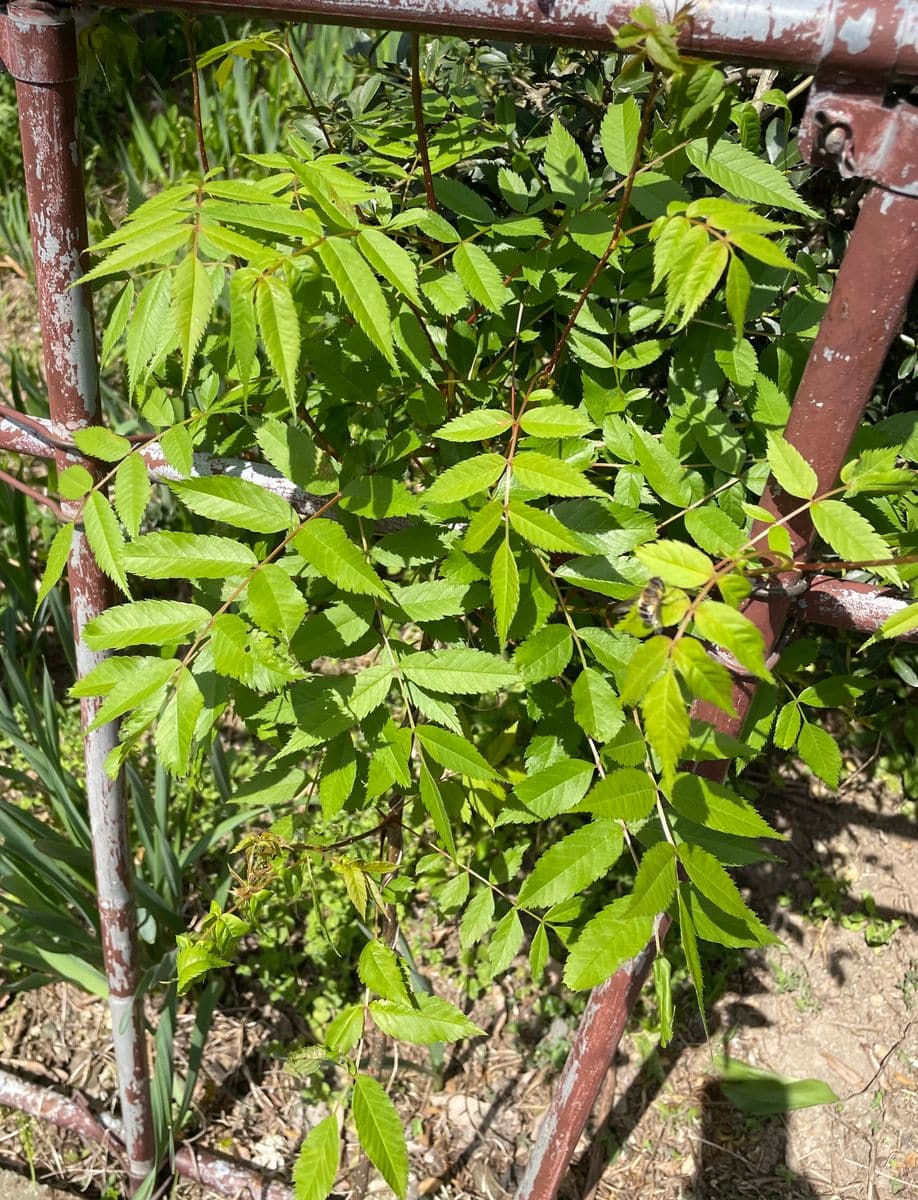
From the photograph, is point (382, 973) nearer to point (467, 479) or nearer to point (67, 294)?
point (467, 479)

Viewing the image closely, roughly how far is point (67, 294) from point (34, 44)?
25cm

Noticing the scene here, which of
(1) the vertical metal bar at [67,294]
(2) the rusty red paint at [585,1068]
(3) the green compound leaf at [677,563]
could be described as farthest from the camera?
(2) the rusty red paint at [585,1068]

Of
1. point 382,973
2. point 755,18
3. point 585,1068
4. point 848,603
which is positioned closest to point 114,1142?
point 585,1068

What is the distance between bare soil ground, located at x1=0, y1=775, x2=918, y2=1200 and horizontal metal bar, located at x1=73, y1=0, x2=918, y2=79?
181cm

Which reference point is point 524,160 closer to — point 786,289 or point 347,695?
point 786,289

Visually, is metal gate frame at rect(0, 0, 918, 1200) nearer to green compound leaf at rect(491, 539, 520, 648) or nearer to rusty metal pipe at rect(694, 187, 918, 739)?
rusty metal pipe at rect(694, 187, 918, 739)

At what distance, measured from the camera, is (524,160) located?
52.0 inches

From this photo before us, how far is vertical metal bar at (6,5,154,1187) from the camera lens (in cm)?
98

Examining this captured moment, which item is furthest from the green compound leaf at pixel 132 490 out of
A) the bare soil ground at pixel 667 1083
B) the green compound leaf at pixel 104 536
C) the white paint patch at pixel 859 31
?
the bare soil ground at pixel 667 1083

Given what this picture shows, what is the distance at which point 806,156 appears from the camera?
2.74 ft

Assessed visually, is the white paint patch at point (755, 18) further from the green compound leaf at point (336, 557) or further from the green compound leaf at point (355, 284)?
the green compound leaf at point (336, 557)

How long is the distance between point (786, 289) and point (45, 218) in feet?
2.96

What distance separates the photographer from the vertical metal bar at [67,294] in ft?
3.22

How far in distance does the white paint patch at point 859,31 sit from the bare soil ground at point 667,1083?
6.10 ft
